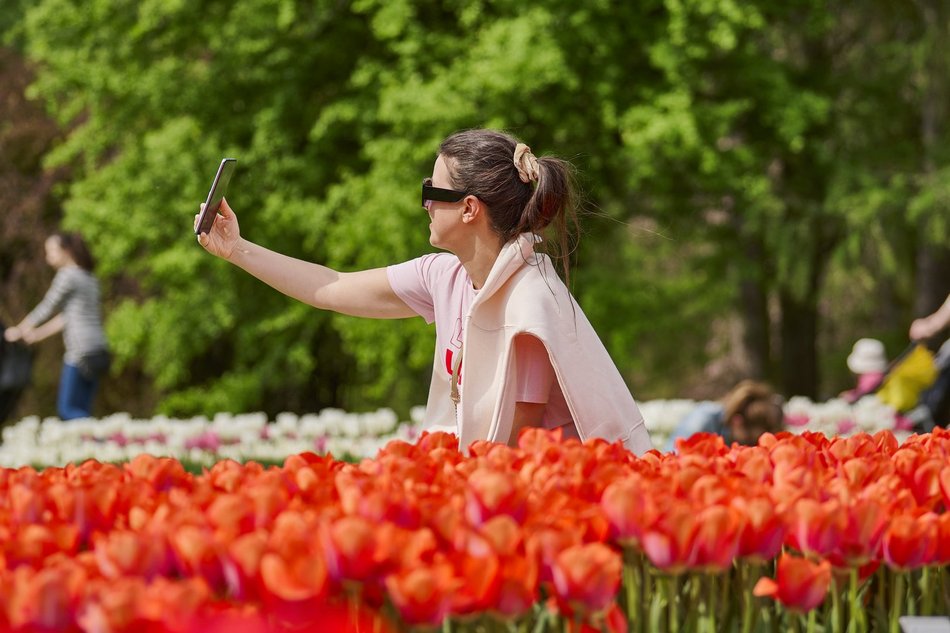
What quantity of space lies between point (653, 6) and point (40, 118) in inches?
317

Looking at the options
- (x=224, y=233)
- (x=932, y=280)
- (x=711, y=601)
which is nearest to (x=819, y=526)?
(x=711, y=601)

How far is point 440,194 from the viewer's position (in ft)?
11.8

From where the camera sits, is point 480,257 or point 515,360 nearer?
point 515,360

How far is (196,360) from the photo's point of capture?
56.5 ft

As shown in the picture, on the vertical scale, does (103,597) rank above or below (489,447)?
below

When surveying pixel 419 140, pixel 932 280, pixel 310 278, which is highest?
pixel 419 140

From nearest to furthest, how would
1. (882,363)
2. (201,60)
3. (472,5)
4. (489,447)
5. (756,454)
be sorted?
(756,454) → (489,447) → (882,363) → (472,5) → (201,60)

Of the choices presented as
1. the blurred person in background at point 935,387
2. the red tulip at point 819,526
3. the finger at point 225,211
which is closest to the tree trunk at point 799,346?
the blurred person in background at point 935,387

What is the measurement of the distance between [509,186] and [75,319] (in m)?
7.02

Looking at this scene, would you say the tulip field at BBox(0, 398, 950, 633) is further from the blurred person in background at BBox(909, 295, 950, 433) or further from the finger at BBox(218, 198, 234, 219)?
the blurred person in background at BBox(909, 295, 950, 433)

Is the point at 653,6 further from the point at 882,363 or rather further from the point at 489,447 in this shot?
the point at 489,447

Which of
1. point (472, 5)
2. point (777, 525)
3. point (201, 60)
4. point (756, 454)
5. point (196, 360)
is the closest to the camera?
point (777, 525)

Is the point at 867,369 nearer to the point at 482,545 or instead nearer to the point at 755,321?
the point at 755,321

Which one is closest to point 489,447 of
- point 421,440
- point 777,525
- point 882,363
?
point 421,440
